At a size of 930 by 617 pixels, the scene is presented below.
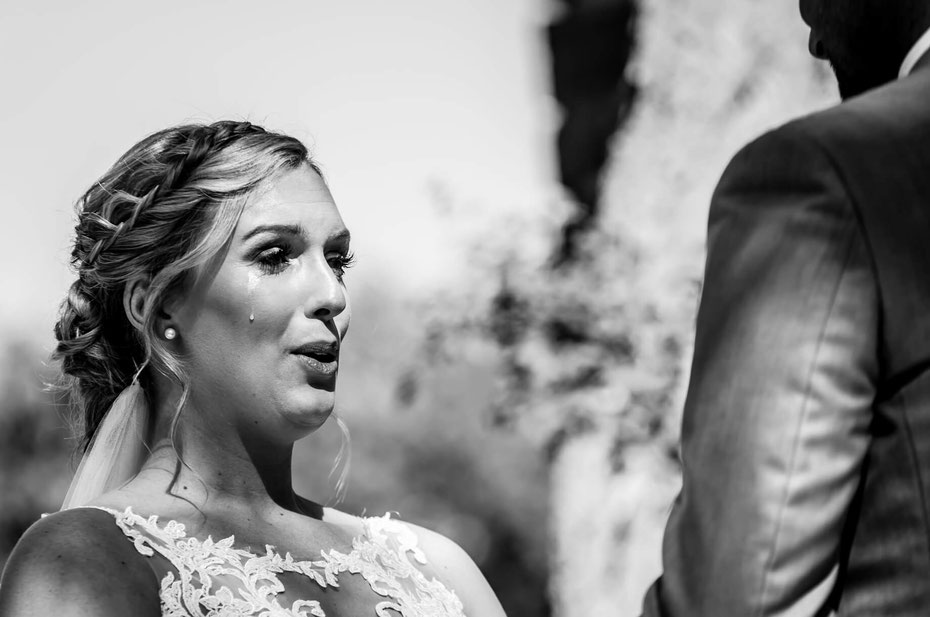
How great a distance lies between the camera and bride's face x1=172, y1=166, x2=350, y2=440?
8.80 feet

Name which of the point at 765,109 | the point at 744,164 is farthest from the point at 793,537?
the point at 765,109

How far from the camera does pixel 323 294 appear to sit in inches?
108

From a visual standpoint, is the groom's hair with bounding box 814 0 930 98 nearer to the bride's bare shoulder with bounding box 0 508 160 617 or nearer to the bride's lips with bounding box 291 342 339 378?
the bride's lips with bounding box 291 342 339 378

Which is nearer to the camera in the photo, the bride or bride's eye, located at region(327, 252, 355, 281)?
the bride

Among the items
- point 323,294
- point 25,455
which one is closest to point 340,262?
point 323,294

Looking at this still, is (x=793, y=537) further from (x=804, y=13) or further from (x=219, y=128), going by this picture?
(x=219, y=128)

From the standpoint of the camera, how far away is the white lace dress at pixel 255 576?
238 centimetres

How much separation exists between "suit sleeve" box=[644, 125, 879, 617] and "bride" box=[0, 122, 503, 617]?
1384 mm

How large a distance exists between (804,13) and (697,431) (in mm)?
688

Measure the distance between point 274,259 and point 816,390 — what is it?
67.0 inches

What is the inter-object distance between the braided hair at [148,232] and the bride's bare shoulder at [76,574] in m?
0.48

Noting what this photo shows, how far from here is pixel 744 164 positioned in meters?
1.43

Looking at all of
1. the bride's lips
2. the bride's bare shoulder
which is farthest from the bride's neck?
the bride's bare shoulder

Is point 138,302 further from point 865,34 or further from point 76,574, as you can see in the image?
point 865,34
